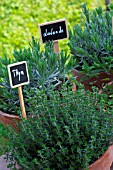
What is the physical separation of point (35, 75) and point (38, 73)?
0.05m

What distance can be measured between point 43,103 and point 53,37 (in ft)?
2.20

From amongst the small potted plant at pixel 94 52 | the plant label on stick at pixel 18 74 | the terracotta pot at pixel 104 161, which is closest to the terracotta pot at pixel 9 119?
the plant label on stick at pixel 18 74

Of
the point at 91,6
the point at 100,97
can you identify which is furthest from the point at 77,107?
the point at 91,6

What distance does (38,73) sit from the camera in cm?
Result: 243

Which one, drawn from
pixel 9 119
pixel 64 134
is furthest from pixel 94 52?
pixel 64 134

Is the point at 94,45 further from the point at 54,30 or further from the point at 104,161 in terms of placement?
the point at 104,161

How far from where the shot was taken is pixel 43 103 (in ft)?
6.49

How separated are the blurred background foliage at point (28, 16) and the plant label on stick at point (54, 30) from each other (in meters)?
2.34

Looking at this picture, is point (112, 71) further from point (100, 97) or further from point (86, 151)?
point (86, 151)

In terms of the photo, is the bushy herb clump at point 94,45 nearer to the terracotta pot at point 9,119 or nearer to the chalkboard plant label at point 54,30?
the chalkboard plant label at point 54,30

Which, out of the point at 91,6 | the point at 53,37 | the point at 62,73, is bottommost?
the point at 91,6

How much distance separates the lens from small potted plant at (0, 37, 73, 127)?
7.90 feet

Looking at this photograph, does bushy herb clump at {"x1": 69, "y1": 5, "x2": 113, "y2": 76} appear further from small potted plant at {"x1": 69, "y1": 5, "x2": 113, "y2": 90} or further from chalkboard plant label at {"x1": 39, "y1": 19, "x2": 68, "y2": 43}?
chalkboard plant label at {"x1": 39, "y1": 19, "x2": 68, "y2": 43}

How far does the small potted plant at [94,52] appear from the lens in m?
2.59
